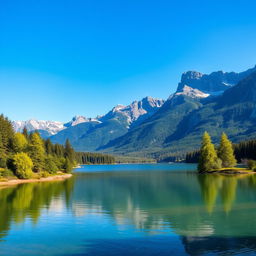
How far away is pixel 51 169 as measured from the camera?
142250 mm

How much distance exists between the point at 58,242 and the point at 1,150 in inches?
3732

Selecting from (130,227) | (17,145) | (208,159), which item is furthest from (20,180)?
(130,227)

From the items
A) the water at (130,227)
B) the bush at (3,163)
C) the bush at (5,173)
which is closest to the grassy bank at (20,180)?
the bush at (5,173)

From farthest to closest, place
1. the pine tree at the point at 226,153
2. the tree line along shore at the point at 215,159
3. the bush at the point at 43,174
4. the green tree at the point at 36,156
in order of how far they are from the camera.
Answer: the pine tree at the point at 226,153 < the tree line along shore at the point at 215,159 < the green tree at the point at 36,156 < the bush at the point at 43,174

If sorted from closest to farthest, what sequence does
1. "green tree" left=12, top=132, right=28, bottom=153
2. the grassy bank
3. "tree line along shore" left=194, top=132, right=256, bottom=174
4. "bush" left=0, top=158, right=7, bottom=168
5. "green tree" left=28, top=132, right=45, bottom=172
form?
the grassy bank → "bush" left=0, top=158, right=7, bottom=168 → "green tree" left=28, top=132, right=45, bottom=172 → "green tree" left=12, top=132, right=28, bottom=153 → "tree line along shore" left=194, top=132, right=256, bottom=174

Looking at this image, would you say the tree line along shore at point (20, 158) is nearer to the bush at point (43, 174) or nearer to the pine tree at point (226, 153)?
the bush at point (43, 174)

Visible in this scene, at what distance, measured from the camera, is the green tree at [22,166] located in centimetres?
11662

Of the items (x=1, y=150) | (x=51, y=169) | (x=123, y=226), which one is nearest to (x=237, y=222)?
(x=123, y=226)

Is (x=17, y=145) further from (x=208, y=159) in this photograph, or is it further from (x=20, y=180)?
(x=208, y=159)

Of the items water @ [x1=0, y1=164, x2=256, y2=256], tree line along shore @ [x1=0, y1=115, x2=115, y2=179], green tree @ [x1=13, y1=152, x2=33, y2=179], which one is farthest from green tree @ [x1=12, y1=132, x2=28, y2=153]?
water @ [x1=0, y1=164, x2=256, y2=256]

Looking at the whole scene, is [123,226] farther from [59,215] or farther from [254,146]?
[254,146]

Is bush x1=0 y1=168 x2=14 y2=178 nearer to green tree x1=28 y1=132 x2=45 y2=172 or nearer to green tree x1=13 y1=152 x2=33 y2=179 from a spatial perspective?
green tree x1=13 y1=152 x2=33 y2=179

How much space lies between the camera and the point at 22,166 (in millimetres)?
117188

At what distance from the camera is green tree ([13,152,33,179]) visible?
4592 inches
